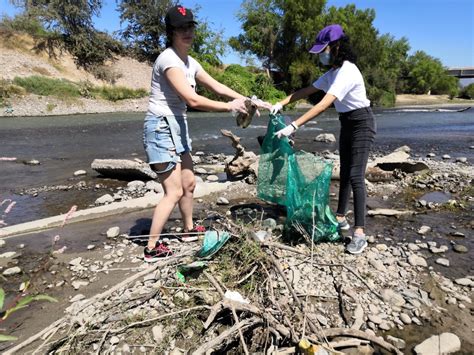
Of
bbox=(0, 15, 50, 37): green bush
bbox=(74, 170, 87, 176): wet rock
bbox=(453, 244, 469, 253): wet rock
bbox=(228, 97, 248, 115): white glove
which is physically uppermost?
bbox=(0, 15, 50, 37): green bush

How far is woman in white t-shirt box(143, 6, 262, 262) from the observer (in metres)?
3.29

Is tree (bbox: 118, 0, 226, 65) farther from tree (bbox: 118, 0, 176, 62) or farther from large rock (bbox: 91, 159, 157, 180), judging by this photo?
large rock (bbox: 91, 159, 157, 180)

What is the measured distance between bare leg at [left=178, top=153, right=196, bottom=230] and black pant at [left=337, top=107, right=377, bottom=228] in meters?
1.72

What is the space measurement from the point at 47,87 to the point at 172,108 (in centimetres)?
2671

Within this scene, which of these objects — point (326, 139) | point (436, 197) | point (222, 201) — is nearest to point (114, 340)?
point (222, 201)

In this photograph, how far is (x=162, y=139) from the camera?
350 centimetres

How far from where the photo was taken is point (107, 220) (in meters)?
Answer: 5.07

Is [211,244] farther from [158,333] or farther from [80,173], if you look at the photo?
[80,173]

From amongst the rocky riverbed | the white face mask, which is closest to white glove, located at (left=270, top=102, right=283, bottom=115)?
the white face mask

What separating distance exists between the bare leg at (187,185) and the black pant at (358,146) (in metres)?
1.72

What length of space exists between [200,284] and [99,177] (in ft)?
19.4

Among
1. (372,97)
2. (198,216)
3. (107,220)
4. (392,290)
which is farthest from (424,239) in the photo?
(372,97)

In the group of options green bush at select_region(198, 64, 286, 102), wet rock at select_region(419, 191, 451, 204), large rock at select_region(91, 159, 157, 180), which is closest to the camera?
wet rock at select_region(419, 191, 451, 204)

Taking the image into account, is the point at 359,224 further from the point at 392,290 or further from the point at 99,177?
the point at 99,177
